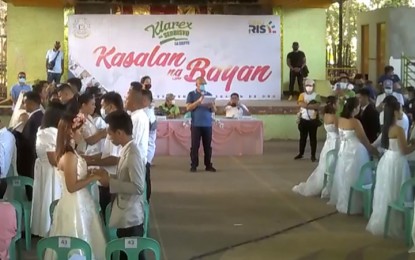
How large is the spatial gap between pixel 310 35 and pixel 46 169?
1547 cm

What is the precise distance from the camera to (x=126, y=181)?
19.2 feet

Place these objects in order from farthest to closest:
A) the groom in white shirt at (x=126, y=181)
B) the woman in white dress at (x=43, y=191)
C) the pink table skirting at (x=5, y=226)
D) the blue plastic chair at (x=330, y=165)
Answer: the blue plastic chair at (x=330, y=165) < the woman in white dress at (x=43, y=191) < the groom in white shirt at (x=126, y=181) < the pink table skirting at (x=5, y=226)

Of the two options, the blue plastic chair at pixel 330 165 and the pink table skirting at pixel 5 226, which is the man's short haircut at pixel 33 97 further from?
the blue plastic chair at pixel 330 165

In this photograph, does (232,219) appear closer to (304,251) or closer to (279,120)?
(304,251)

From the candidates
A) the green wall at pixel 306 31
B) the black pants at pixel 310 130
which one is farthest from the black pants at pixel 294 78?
the black pants at pixel 310 130

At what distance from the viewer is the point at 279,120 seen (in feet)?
63.7

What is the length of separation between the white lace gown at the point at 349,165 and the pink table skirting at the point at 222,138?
214 inches

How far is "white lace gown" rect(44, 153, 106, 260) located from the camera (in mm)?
6270

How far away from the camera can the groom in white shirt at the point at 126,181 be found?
Answer: 5855 millimetres

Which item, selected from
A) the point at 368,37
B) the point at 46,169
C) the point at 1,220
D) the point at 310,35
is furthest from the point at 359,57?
the point at 1,220

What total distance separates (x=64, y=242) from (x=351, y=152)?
5.93 meters

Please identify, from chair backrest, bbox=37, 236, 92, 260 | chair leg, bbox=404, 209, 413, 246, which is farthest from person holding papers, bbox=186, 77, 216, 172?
chair backrest, bbox=37, 236, 92, 260

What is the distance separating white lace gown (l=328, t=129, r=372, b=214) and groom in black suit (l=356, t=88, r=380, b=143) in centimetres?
80

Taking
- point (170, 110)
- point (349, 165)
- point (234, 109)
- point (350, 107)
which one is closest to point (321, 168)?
point (349, 165)
